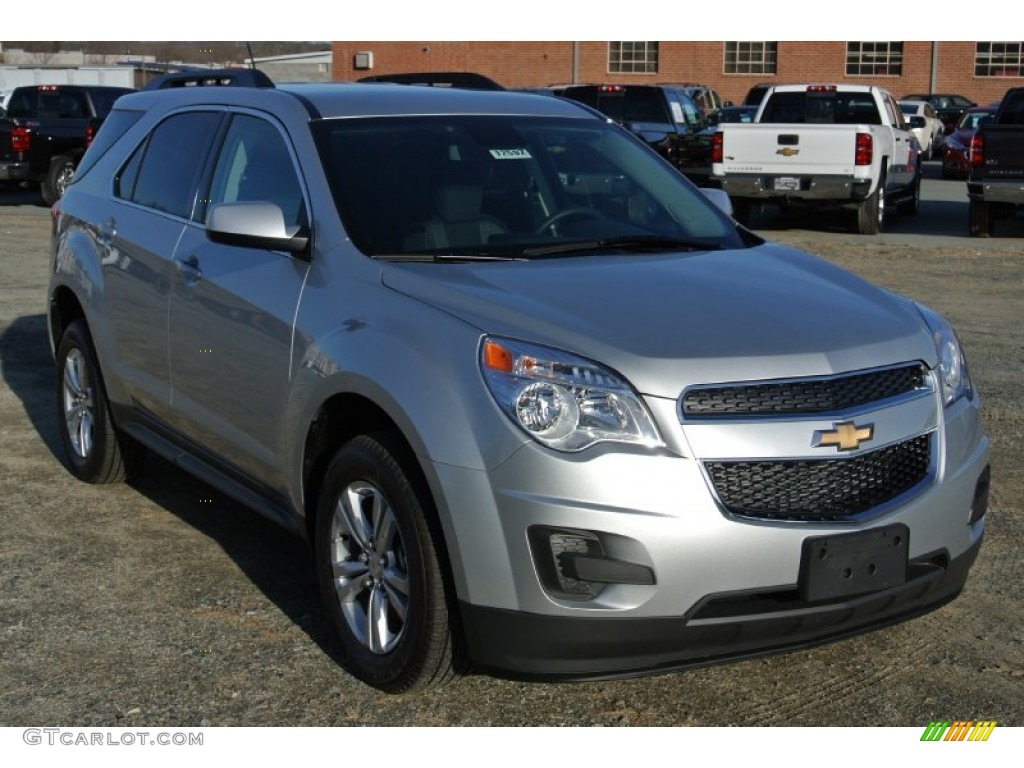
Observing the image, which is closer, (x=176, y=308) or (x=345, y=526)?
(x=345, y=526)

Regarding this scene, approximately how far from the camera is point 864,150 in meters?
17.3

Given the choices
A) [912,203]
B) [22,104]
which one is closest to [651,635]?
[912,203]

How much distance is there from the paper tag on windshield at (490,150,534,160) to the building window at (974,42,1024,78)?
48453 mm

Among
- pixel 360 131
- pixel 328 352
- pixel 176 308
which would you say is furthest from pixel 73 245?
pixel 328 352

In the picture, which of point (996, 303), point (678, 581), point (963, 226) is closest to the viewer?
point (678, 581)

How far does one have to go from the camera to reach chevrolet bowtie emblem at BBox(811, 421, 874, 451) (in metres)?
3.74

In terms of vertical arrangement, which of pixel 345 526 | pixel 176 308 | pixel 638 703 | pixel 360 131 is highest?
pixel 360 131

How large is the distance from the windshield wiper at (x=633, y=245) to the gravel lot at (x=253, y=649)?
1.40 m

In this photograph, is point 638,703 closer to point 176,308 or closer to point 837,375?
point 837,375

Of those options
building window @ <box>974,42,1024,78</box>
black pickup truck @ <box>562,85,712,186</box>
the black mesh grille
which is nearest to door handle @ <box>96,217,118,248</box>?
the black mesh grille

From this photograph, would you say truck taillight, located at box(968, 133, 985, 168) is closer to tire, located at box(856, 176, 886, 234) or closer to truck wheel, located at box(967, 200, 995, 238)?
truck wheel, located at box(967, 200, 995, 238)

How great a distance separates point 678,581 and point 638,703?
683 millimetres

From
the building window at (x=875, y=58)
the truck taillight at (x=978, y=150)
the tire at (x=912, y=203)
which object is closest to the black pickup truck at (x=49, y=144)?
the tire at (x=912, y=203)

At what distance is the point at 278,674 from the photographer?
437 cm
